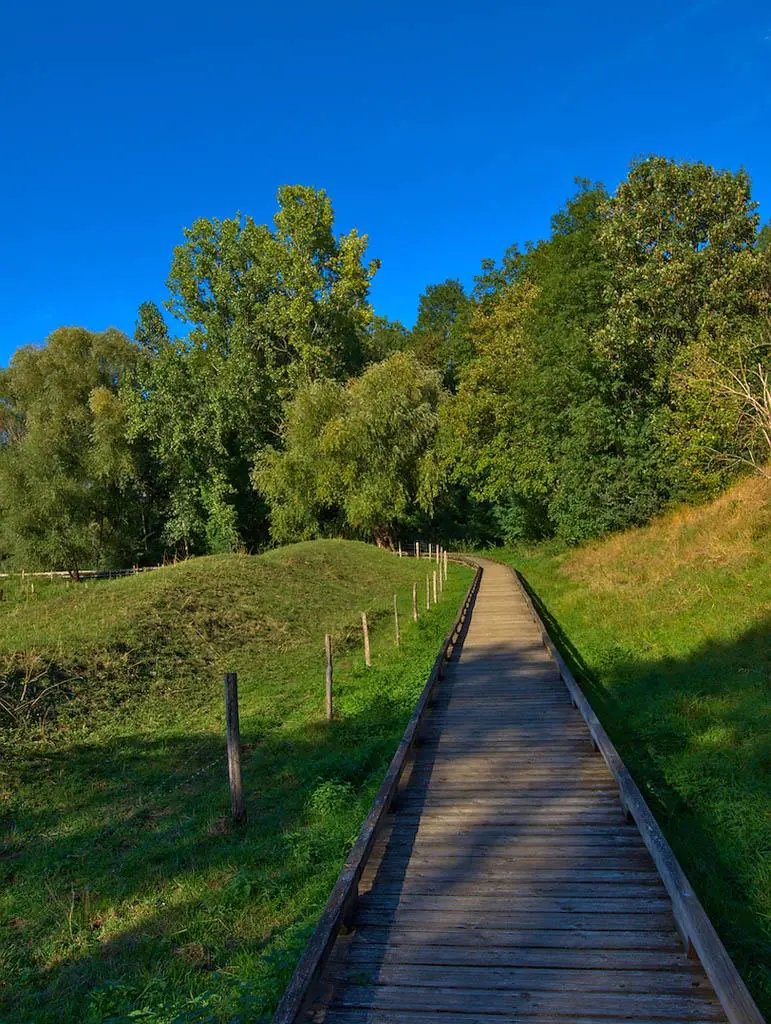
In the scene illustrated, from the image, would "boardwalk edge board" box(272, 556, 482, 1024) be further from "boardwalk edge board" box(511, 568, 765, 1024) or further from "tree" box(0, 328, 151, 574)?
"tree" box(0, 328, 151, 574)

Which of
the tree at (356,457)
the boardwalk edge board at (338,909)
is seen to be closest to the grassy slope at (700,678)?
the boardwalk edge board at (338,909)

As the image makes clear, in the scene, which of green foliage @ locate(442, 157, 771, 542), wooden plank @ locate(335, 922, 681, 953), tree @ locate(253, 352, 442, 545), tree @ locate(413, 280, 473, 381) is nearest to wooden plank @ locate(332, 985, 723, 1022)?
wooden plank @ locate(335, 922, 681, 953)

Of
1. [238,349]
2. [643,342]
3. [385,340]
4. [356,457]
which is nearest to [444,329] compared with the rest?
[385,340]

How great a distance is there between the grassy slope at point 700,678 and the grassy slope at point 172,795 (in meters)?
3.35

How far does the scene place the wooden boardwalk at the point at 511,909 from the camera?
3.53 m

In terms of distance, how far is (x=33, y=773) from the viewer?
9.09 metres

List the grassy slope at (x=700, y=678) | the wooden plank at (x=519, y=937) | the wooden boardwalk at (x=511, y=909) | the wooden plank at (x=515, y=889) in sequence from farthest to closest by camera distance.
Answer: the grassy slope at (x=700, y=678)
the wooden plank at (x=515, y=889)
the wooden plank at (x=519, y=937)
the wooden boardwalk at (x=511, y=909)

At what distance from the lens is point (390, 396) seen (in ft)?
125

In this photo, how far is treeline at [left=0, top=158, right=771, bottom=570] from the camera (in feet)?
84.0

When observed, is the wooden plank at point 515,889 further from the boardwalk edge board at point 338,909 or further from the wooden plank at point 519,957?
the wooden plank at point 519,957

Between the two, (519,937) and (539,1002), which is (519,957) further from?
(539,1002)

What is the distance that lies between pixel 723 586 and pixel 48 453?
4091 centimetres

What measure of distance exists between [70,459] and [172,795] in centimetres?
3994

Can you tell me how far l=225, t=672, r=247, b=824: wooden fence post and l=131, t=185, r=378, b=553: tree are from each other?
115 feet
